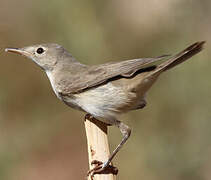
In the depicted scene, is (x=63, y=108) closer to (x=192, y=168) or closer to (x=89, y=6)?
(x=89, y=6)

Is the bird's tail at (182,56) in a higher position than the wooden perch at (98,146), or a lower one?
higher

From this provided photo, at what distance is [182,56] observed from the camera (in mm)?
4414

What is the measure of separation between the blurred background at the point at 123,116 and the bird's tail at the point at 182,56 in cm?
161

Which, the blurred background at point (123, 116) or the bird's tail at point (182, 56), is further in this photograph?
the blurred background at point (123, 116)

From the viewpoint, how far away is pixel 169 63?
178 inches

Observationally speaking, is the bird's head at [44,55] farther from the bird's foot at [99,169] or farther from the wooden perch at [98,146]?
the bird's foot at [99,169]

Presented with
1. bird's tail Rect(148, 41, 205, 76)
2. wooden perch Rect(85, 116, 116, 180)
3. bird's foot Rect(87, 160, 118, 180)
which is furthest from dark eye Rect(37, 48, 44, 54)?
bird's foot Rect(87, 160, 118, 180)

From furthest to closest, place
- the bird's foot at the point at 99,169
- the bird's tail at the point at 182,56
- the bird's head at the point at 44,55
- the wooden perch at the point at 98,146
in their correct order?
the bird's head at the point at 44,55 → the bird's tail at the point at 182,56 → the bird's foot at the point at 99,169 → the wooden perch at the point at 98,146

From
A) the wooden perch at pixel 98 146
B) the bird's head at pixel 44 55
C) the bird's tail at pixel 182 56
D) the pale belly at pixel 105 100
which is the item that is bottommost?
the wooden perch at pixel 98 146

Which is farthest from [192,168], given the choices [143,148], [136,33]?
[136,33]

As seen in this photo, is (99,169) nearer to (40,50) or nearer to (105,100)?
(105,100)

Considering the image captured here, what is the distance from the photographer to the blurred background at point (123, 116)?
625 cm

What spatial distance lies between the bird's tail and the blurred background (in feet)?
5.28

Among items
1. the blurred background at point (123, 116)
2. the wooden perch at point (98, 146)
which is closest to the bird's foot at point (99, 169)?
the wooden perch at point (98, 146)
